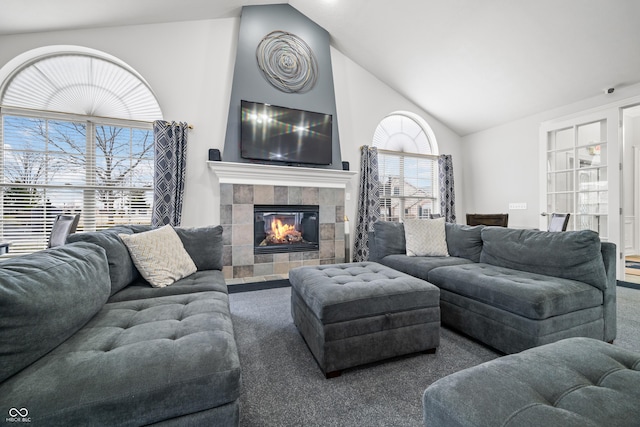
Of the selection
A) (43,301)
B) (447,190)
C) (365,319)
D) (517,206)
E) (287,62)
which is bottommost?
(365,319)

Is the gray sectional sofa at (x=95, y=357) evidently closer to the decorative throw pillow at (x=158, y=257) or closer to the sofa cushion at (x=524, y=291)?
the decorative throw pillow at (x=158, y=257)

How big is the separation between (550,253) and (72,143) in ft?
16.7

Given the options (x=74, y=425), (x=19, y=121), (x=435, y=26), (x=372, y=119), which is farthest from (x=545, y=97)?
(x=19, y=121)

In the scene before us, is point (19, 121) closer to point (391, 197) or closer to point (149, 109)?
point (149, 109)

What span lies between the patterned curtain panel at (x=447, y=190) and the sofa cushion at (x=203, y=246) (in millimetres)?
4429

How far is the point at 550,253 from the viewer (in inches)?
76.0

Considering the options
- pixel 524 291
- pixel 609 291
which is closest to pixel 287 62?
pixel 524 291

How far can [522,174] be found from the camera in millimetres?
4480

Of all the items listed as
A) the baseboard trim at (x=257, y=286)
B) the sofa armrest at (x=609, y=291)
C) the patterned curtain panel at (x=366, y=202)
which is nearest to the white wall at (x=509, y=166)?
the patterned curtain panel at (x=366, y=202)

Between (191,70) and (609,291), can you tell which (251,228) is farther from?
(609,291)

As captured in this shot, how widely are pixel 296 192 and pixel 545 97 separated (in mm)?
3983

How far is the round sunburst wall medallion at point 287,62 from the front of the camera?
151 inches

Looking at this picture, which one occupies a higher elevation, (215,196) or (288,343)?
(215,196)

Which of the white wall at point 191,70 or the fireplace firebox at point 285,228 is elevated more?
the white wall at point 191,70
